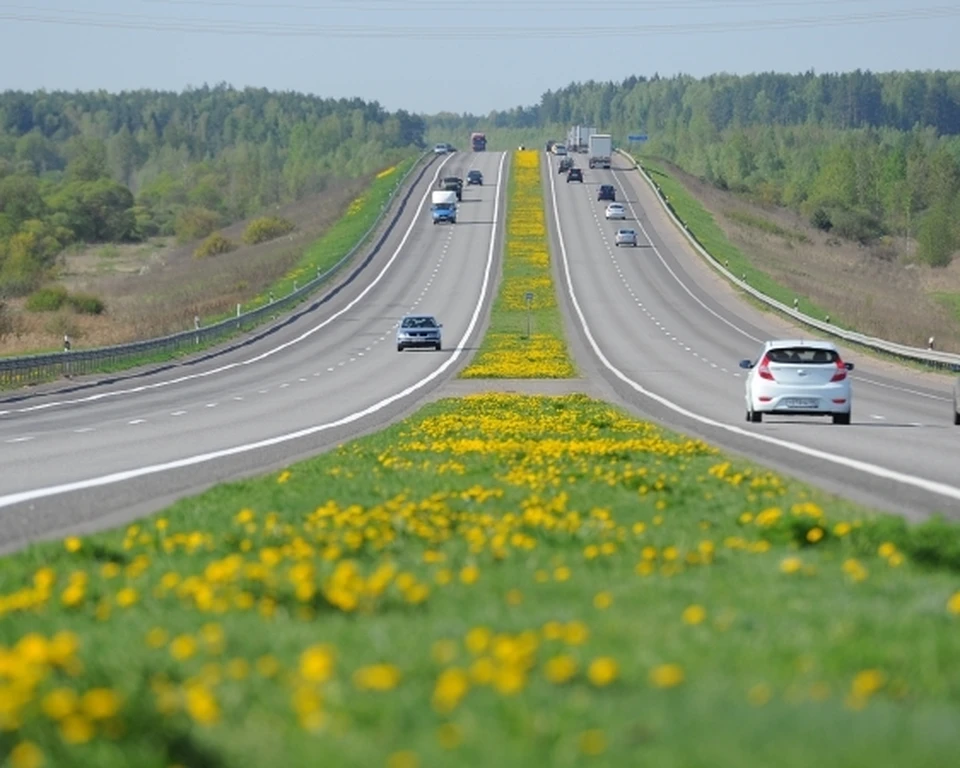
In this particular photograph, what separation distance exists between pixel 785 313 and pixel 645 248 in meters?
33.9

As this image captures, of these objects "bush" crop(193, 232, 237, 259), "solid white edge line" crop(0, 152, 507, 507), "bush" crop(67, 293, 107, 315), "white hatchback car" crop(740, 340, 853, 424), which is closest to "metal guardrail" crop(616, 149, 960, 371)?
"solid white edge line" crop(0, 152, 507, 507)

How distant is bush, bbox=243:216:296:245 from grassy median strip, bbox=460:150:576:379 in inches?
728

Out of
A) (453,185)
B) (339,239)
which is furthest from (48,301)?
(453,185)

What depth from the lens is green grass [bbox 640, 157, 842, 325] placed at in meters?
84.5

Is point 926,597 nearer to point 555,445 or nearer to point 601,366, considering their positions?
point 555,445

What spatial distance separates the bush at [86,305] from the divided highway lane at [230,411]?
33.7 ft

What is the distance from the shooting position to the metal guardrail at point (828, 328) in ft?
170

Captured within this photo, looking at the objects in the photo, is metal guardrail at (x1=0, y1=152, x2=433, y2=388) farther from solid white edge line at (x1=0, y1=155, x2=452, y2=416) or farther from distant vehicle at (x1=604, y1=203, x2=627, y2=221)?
distant vehicle at (x1=604, y1=203, x2=627, y2=221)

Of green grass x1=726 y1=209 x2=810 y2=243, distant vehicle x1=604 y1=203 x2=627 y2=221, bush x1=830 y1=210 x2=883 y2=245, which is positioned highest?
distant vehicle x1=604 y1=203 x2=627 y2=221

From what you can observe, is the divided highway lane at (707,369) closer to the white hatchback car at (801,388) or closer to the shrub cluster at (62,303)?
the white hatchback car at (801,388)

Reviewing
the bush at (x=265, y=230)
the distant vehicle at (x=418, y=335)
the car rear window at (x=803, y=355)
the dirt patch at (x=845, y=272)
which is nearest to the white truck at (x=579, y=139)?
the dirt patch at (x=845, y=272)

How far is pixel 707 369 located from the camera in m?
55.2

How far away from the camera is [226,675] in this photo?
6.26 metres

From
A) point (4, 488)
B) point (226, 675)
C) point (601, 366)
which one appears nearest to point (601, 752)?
point (226, 675)
